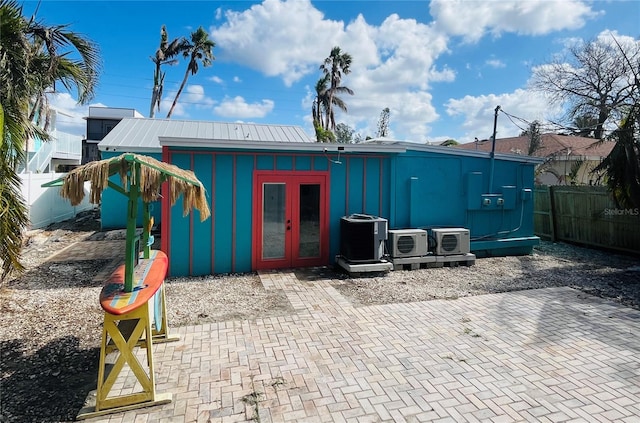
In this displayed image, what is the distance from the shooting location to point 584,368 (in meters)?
3.65

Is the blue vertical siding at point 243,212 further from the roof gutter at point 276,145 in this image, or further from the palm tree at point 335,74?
the palm tree at point 335,74

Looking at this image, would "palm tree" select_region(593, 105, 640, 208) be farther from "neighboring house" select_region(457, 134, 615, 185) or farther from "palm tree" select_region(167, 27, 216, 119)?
"palm tree" select_region(167, 27, 216, 119)

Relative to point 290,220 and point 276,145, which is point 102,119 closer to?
point 276,145

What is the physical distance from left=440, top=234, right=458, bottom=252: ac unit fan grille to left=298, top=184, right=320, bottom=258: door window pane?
2.67 meters

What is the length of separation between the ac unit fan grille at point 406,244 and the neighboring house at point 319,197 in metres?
0.58

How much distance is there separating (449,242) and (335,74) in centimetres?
2204

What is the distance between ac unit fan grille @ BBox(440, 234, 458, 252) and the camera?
7.89 m

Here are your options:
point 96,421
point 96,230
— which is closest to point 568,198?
point 96,421

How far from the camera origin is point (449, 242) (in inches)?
312

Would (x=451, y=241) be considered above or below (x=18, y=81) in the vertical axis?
below

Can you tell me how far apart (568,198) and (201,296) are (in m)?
10.7

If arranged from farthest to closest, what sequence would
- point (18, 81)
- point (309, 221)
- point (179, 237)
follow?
point (309, 221) < point (179, 237) < point (18, 81)

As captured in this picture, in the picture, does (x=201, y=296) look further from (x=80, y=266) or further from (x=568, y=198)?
(x=568, y=198)

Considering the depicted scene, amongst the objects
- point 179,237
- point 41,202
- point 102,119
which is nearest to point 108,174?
point 179,237
